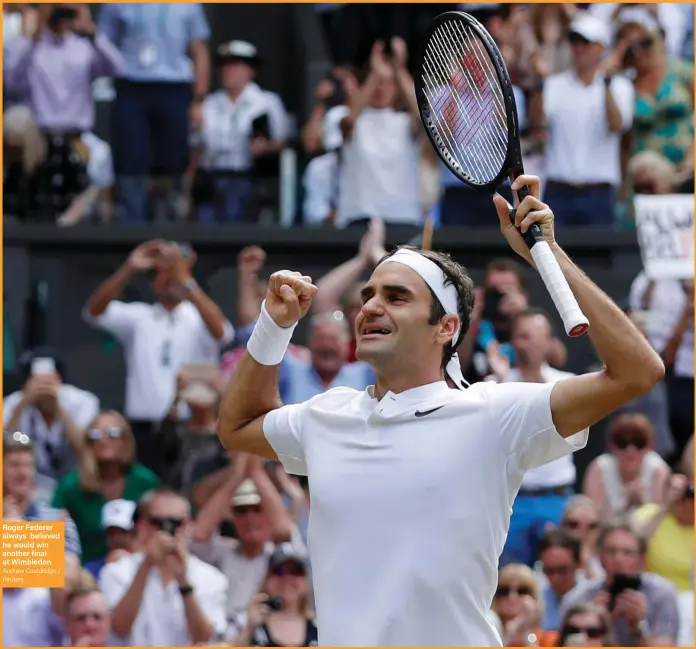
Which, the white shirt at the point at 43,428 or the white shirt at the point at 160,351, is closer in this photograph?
the white shirt at the point at 43,428

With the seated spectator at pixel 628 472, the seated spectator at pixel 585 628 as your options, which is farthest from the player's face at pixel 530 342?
the seated spectator at pixel 585 628

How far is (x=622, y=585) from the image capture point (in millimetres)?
8359

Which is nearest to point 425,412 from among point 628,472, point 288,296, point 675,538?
point 288,296

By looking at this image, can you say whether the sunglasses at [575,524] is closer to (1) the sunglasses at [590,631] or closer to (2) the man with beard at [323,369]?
(1) the sunglasses at [590,631]

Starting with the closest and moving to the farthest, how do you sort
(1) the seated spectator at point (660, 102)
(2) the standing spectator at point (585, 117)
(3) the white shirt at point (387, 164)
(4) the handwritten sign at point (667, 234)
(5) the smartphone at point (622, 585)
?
(5) the smartphone at point (622, 585) < (4) the handwritten sign at point (667, 234) < (3) the white shirt at point (387, 164) < (2) the standing spectator at point (585, 117) < (1) the seated spectator at point (660, 102)

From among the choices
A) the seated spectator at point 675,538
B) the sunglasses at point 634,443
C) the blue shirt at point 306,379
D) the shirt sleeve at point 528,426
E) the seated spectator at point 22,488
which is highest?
the blue shirt at point 306,379

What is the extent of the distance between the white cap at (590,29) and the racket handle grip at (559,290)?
711 centimetres

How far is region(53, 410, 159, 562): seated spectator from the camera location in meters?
9.09

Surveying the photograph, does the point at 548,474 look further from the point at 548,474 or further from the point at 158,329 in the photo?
the point at 158,329

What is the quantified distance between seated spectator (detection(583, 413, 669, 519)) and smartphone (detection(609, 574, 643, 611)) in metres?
0.82

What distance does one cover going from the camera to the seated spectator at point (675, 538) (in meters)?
8.77

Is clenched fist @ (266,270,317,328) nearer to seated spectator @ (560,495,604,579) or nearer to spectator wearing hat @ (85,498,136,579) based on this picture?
spectator wearing hat @ (85,498,136,579)

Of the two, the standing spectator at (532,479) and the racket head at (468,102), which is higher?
the racket head at (468,102)

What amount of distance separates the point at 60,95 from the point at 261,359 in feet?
22.9
